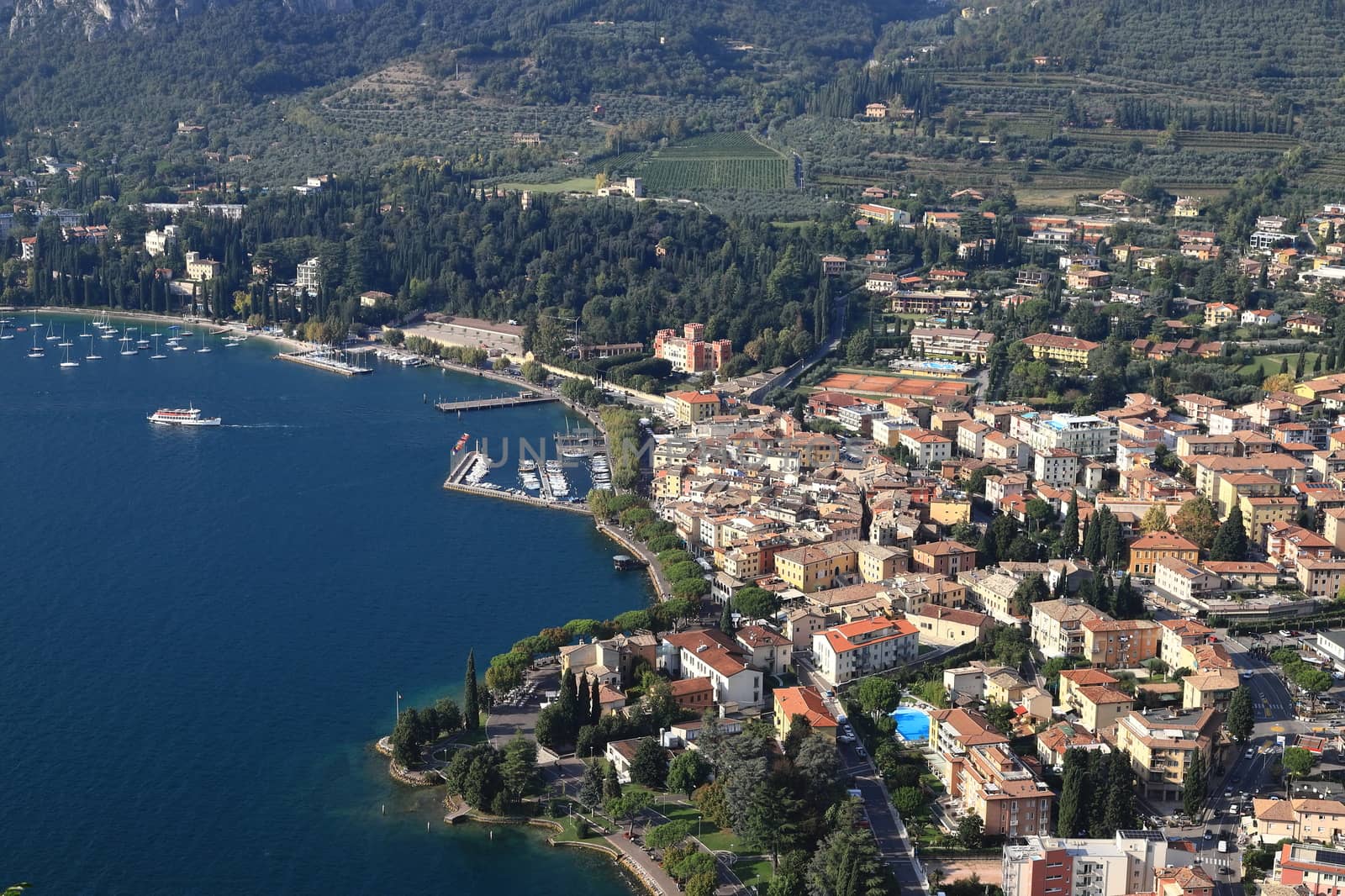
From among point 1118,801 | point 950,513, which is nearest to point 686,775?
point 1118,801

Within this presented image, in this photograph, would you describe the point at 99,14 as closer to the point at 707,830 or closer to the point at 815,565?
the point at 815,565

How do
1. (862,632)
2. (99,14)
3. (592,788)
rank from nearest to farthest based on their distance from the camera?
(592,788) < (862,632) < (99,14)

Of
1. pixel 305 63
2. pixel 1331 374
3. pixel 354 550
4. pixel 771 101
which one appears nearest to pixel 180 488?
pixel 354 550

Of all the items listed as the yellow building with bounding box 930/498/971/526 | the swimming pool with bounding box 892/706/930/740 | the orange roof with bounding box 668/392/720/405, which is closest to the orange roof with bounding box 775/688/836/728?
the swimming pool with bounding box 892/706/930/740

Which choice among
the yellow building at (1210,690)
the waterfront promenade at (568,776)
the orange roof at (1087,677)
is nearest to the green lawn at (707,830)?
the waterfront promenade at (568,776)

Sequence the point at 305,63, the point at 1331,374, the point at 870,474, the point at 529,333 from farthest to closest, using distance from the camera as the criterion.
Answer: the point at 305,63
the point at 529,333
the point at 1331,374
the point at 870,474

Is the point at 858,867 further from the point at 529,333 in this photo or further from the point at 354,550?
the point at 529,333
